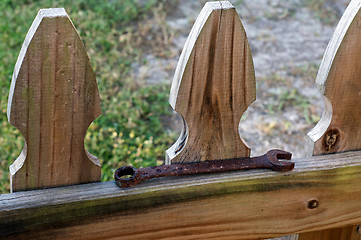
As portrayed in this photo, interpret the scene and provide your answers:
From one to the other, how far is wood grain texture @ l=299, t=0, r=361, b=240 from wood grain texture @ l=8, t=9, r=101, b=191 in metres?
0.66

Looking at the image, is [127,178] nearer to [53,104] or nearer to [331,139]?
[53,104]

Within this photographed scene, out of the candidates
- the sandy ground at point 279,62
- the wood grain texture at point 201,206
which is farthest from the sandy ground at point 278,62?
the wood grain texture at point 201,206

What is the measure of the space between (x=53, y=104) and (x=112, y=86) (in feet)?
9.37

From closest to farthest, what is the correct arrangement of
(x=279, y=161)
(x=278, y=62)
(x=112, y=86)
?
(x=279, y=161)
(x=112, y=86)
(x=278, y=62)

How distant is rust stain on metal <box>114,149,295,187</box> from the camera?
1.31 metres

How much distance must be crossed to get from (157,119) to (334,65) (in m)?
2.35

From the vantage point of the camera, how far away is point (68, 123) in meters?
1.25

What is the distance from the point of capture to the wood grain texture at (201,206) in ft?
4.13

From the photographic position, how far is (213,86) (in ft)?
4.31

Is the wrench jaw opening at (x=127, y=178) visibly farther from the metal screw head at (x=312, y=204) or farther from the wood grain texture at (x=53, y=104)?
the metal screw head at (x=312, y=204)

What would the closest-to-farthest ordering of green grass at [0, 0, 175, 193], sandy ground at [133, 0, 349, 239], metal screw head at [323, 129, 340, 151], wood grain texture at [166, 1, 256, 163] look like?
A: 1. wood grain texture at [166, 1, 256, 163]
2. metal screw head at [323, 129, 340, 151]
3. green grass at [0, 0, 175, 193]
4. sandy ground at [133, 0, 349, 239]

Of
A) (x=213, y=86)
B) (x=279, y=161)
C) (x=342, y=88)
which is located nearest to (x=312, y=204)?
(x=279, y=161)

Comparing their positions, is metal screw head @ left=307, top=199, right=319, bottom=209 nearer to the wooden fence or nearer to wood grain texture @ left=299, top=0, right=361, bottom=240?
the wooden fence

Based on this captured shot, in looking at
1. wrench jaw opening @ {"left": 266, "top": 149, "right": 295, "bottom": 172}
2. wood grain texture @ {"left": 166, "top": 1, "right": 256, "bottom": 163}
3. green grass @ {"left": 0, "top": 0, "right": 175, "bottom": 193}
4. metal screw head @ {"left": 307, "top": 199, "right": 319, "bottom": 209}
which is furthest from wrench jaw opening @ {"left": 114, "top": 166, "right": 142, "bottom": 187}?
green grass @ {"left": 0, "top": 0, "right": 175, "bottom": 193}
